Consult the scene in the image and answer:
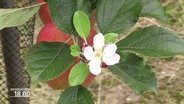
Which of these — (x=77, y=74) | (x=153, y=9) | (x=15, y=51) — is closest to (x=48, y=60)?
(x=77, y=74)

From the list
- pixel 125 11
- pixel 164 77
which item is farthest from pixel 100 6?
pixel 164 77

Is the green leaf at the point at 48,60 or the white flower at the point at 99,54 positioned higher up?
the white flower at the point at 99,54

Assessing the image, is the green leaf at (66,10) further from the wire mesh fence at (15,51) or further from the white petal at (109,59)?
the wire mesh fence at (15,51)

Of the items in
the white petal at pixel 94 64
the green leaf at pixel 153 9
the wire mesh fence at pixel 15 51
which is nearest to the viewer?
the white petal at pixel 94 64

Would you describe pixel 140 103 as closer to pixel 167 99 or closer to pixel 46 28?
pixel 167 99

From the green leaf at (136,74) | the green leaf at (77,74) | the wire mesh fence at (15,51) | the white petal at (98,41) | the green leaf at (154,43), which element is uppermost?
the white petal at (98,41)

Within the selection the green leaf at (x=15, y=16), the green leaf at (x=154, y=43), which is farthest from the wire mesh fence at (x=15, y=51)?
the green leaf at (x=154, y=43)

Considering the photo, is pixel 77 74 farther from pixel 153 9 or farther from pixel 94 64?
pixel 153 9

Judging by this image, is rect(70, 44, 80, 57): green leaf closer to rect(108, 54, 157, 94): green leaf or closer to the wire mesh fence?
rect(108, 54, 157, 94): green leaf
